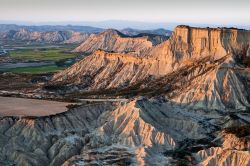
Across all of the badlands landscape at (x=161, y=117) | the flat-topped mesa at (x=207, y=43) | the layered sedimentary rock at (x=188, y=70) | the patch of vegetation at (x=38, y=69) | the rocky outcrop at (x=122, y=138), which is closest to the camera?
the rocky outcrop at (x=122, y=138)

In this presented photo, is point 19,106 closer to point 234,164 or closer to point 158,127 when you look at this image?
point 158,127

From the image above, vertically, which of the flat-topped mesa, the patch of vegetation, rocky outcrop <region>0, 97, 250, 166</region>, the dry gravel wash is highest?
the flat-topped mesa

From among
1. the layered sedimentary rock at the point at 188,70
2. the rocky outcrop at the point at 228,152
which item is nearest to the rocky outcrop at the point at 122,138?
the rocky outcrop at the point at 228,152

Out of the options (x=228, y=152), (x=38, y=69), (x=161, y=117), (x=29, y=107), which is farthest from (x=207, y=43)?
(x=38, y=69)

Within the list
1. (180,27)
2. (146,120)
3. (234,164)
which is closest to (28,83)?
(180,27)

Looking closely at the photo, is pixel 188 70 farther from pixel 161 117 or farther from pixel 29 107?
pixel 29 107

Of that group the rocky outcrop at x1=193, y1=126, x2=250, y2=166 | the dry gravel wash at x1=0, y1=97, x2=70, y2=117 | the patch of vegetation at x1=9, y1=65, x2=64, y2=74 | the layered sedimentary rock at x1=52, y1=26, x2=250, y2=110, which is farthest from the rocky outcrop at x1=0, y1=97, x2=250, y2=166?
the patch of vegetation at x1=9, y1=65, x2=64, y2=74

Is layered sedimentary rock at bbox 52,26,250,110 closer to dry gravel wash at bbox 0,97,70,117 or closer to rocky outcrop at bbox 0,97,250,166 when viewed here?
rocky outcrop at bbox 0,97,250,166

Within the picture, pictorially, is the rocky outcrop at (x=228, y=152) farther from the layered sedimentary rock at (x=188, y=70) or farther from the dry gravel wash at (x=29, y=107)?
the dry gravel wash at (x=29, y=107)
